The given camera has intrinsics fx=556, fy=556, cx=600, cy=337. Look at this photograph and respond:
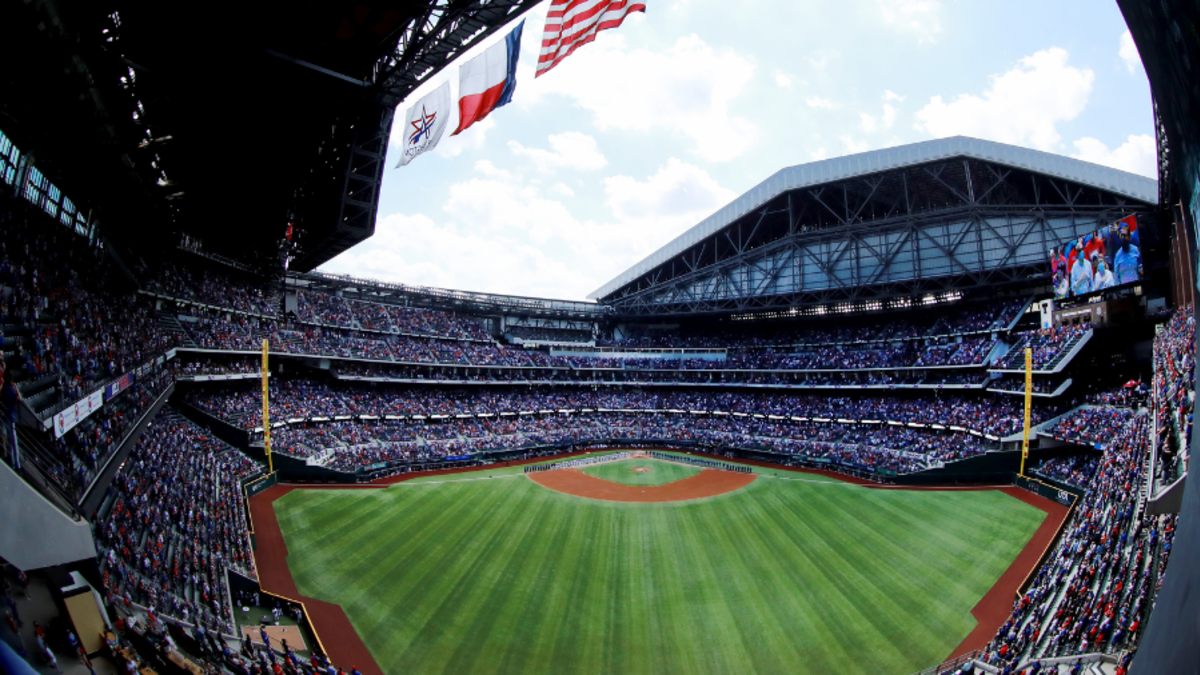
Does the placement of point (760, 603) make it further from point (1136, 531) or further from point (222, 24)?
point (222, 24)

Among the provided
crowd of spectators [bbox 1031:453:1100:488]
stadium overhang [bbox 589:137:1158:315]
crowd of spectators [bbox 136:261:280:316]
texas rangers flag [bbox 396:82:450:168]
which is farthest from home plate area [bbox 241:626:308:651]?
stadium overhang [bbox 589:137:1158:315]

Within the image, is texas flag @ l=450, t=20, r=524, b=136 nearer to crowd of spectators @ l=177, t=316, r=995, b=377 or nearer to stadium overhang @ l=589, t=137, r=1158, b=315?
crowd of spectators @ l=177, t=316, r=995, b=377

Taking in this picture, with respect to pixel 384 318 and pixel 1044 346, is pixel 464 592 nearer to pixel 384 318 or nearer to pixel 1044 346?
pixel 384 318

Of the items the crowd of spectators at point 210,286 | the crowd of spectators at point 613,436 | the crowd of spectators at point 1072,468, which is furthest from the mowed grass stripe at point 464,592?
the crowd of spectators at point 1072,468

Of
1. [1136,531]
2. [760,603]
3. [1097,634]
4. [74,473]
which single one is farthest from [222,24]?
[1136,531]

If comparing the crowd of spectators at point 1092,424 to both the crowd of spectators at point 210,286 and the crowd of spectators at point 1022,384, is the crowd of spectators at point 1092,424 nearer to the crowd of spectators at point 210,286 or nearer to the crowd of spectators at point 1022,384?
the crowd of spectators at point 1022,384

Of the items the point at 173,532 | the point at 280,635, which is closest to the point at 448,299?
the point at 173,532

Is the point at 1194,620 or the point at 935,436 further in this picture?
the point at 935,436
